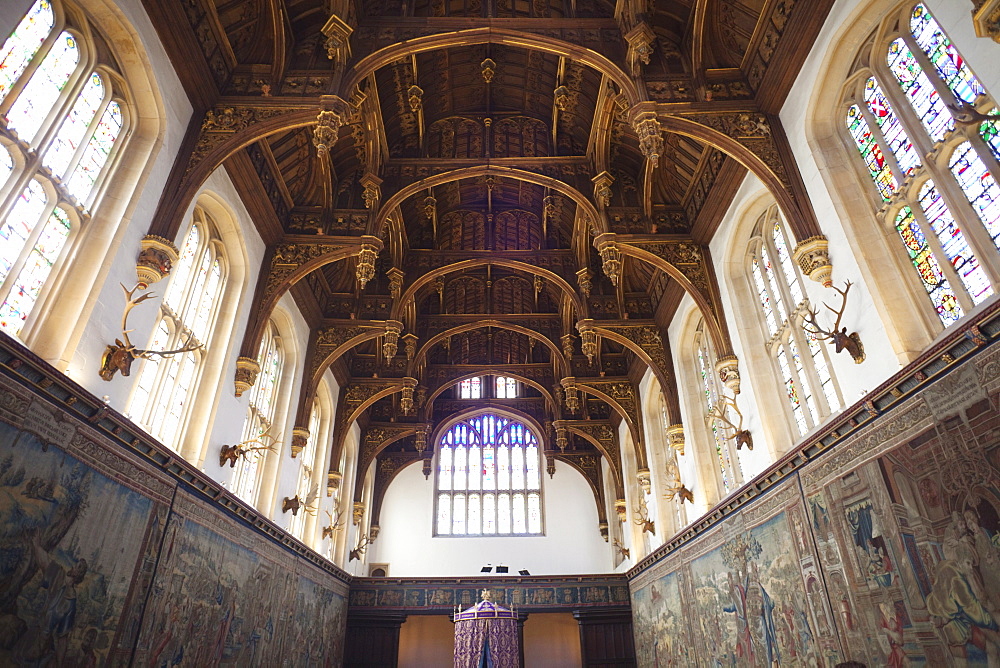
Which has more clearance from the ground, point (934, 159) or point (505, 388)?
point (505, 388)

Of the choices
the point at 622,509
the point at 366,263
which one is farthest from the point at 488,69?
the point at 622,509

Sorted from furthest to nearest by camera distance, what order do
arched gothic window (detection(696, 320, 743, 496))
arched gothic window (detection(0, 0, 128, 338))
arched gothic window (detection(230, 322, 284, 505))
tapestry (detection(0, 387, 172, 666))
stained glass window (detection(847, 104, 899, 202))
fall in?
arched gothic window (detection(230, 322, 284, 505)) → arched gothic window (detection(696, 320, 743, 496)) → stained glass window (detection(847, 104, 899, 202)) → arched gothic window (detection(0, 0, 128, 338)) → tapestry (detection(0, 387, 172, 666))

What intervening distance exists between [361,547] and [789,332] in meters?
18.2

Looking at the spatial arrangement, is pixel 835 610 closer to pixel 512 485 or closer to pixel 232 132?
pixel 232 132

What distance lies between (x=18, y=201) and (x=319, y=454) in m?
13.4

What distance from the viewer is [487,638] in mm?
17578

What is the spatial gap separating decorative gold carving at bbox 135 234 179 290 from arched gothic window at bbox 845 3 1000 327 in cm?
990

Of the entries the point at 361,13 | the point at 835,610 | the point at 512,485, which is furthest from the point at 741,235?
the point at 512,485

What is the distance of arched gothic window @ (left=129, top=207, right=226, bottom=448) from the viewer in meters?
10.3

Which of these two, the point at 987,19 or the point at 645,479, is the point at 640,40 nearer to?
the point at 987,19

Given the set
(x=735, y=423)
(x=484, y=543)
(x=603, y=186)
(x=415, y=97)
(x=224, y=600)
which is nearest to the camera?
(x=224, y=600)

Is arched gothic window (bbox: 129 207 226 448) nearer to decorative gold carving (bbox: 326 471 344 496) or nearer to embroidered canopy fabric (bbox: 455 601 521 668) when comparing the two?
decorative gold carving (bbox: 326 471 344 496)

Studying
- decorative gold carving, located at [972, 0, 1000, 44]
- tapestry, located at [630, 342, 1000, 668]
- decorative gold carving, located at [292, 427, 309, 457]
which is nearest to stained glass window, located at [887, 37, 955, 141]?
decorative gold carving, located at [972, 0, 1000, 44]

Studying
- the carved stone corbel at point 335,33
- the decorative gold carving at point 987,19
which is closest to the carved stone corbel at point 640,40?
the carved stone corbel at point 335,33
